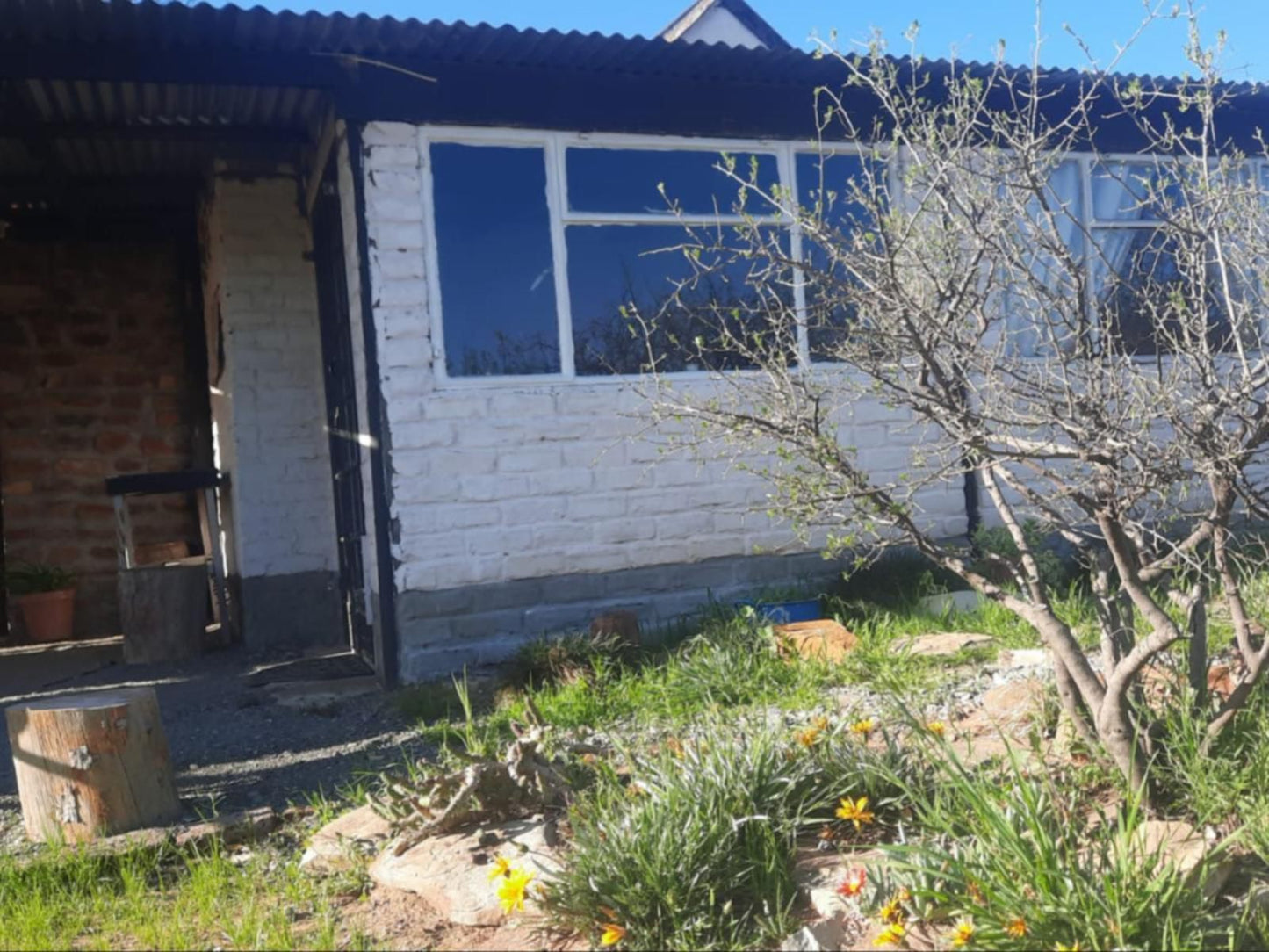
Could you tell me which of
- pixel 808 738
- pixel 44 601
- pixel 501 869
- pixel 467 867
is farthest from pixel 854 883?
pixel 44 601

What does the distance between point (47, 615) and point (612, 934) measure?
26.8ft

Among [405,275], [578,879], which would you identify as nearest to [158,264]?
[405,275]

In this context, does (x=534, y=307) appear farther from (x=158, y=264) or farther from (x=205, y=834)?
(x=158, y=264)

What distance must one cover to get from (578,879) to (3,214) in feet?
27.7

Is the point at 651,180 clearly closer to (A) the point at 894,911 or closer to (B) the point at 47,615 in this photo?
(A) the point at 894,911

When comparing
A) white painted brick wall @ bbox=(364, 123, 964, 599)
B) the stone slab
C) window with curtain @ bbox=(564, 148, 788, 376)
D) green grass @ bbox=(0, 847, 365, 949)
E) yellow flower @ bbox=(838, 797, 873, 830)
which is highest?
window with curtain @ bbox=(564, 148, 788, 376)

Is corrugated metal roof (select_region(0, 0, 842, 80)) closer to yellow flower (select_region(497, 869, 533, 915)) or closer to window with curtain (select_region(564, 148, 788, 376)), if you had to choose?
window with curtain (select_region(564, 148, 788, 376))

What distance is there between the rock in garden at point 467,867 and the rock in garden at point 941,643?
2.32 m

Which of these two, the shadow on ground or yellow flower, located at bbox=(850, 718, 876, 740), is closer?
yellow flower, located at bbox=(850, 718, 876, 740)

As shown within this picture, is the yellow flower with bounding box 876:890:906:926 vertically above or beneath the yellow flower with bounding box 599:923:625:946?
above

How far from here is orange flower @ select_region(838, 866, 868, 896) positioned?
8.72 ft

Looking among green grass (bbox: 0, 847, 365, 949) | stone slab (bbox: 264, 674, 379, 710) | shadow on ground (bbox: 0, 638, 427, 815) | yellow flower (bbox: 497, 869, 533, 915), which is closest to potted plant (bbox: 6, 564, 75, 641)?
shadow on ground (bbox: 0, 638, 427, 815)

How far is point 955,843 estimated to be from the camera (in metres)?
2.70

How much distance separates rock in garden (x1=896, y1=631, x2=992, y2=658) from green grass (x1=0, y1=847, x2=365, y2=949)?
2710mm
